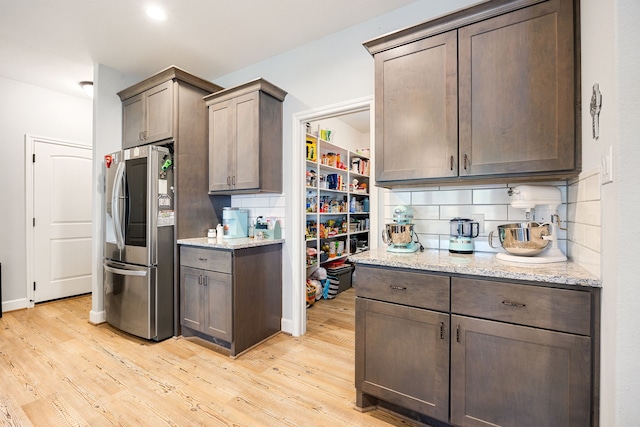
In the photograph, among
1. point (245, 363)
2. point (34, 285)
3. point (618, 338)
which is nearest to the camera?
point (618, 338)

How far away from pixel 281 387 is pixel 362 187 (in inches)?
143

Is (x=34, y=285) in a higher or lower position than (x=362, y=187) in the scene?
lower

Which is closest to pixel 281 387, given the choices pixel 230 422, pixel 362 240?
pixel 230 422

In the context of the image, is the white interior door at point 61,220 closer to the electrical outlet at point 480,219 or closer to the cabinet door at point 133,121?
the cabinet door at point 133,121

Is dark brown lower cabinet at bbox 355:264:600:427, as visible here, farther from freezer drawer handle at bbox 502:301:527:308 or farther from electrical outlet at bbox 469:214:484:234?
electrical outlet at bbox 469:214:484:234

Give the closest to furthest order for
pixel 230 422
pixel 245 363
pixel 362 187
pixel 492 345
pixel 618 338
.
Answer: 1. pixel 618 338
2. pixel 492 345
3. pixel 230 422
4. pixel 245 363
5. pixel 362 187

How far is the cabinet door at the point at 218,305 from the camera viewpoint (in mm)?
2326

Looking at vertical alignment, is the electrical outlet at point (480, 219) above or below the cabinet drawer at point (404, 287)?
above

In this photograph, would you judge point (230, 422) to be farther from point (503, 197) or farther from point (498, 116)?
point (498, 116)

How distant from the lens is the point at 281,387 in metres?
1.92

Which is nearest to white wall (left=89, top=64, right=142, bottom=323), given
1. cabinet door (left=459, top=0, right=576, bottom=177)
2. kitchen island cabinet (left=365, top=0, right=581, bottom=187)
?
kitchen island cabinet (left=365, top=0, right=581, bottom=187)

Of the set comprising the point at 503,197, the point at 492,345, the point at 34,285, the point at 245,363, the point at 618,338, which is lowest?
the point at 245,363

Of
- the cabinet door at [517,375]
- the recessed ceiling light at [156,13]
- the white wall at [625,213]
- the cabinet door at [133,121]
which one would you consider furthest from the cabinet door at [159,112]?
the white wall at [625,213]

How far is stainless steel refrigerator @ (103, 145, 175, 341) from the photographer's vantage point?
100 inches
